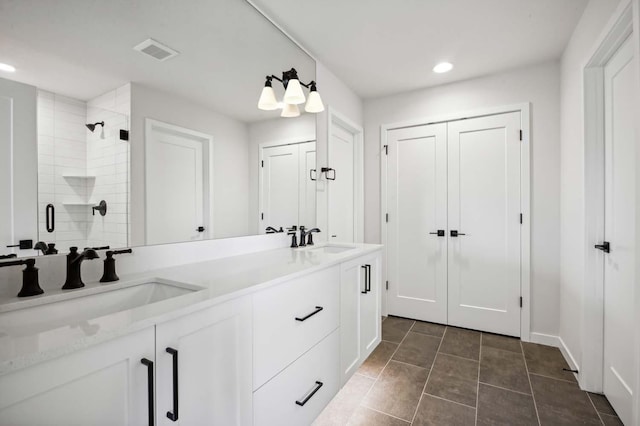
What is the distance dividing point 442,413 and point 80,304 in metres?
1.94

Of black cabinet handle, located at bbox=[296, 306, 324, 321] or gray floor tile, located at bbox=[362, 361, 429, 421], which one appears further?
gray floor tile, located at bbox=[362, 361, 429, 421]

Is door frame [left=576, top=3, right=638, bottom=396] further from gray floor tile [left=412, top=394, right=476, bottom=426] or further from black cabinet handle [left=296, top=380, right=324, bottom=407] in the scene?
black cabinet handle [left=296, top=380, right=324, bottom=407]

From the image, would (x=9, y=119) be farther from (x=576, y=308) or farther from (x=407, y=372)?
(x=576, y=308)

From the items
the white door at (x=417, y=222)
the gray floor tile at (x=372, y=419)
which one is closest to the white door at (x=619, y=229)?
the gray floor tile at (x=372, y=419)

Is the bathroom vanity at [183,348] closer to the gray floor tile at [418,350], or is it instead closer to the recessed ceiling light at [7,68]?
the recessed ceiling light at [7,68]

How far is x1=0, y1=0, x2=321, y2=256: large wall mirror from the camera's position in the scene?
99 cm

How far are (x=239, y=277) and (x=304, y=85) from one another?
1.74m

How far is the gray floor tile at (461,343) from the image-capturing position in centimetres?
252

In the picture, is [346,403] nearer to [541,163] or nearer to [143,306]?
[143,306]

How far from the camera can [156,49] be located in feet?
4.52

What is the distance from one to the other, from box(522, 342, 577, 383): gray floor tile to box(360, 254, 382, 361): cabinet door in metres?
1.22

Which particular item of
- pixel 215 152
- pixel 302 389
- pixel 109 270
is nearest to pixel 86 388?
pixel 109 270

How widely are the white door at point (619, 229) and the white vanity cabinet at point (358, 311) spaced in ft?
4.51

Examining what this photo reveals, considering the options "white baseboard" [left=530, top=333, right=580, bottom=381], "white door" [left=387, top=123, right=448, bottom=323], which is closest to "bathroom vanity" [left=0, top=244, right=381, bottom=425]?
"white door" [left=387, top=123, right=448, bottom=323]
